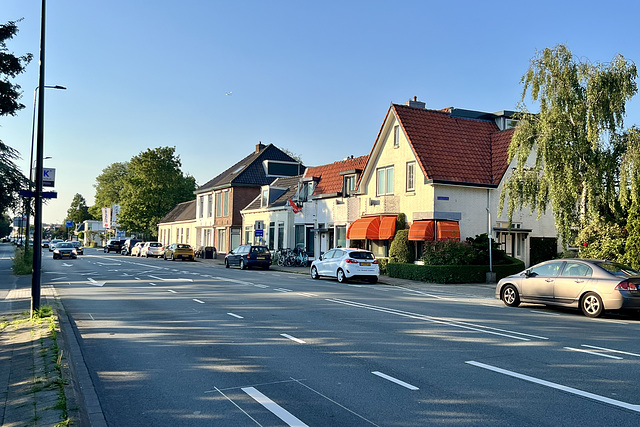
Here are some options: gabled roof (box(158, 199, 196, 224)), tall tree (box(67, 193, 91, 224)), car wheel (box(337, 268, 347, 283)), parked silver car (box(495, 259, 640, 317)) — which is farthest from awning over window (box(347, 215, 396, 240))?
tall tree (box(67, 193, 91, 224))

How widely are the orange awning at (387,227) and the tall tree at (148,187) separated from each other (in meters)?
49.6


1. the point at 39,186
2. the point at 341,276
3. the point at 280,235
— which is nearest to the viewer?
the point at 39,186

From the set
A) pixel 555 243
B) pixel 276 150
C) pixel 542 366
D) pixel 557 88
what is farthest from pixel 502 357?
pixel 276 150

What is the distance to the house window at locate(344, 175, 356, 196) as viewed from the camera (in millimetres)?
37344

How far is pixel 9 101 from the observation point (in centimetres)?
2162

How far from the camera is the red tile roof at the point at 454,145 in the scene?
31.0m

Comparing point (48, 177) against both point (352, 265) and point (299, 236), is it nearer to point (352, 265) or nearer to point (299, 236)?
point (352, 265)

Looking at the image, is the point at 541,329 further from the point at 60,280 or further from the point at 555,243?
the point at 555,243

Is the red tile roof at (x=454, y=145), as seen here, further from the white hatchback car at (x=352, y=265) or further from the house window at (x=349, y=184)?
the white hatchback car at (x=352, y=265)

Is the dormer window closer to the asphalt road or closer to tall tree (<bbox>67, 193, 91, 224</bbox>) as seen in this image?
the asphalt road

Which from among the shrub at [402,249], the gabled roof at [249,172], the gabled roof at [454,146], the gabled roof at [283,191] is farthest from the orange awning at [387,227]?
the gabled roof at [249,172]

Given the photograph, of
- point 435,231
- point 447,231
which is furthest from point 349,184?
point 447,231

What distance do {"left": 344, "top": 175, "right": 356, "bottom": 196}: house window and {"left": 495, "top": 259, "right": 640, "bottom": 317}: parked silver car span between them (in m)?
20.8

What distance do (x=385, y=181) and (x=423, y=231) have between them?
18.7 ft
